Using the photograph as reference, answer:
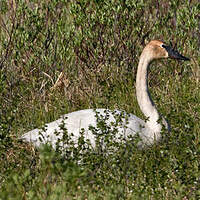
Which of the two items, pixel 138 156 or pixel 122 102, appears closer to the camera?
pixel 138 156

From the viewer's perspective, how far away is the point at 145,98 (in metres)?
6.92

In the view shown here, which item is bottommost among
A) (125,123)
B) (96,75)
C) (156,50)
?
(125,123)

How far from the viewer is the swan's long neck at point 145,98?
6664 mm

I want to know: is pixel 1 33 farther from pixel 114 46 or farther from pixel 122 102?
pixel 122 102

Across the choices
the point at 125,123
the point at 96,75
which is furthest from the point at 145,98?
the point at 96,75

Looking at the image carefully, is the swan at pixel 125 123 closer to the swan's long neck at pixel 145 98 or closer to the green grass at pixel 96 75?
the swan's long neck at pixel 145 98

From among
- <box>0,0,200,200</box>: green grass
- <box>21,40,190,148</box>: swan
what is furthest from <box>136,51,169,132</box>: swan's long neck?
<box>0,0,200,200</box>: green grass

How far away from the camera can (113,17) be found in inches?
339

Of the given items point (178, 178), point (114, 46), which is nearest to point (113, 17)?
point (114, 46)

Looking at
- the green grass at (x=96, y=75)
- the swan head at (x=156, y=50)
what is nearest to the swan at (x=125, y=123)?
the swan head at (x=156, y=50)

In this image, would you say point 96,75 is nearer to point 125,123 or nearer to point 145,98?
point 145,98

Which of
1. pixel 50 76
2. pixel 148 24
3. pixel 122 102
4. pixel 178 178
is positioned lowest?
pixel 178 178

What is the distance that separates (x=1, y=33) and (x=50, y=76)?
182 centimetres

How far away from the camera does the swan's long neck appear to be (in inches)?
262
